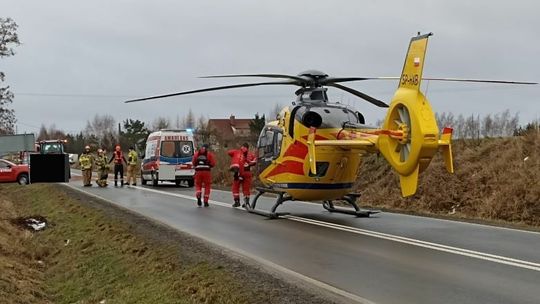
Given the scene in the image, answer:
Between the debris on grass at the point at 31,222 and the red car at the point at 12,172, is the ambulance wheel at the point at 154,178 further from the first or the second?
the debris on grass at the point at 31,222

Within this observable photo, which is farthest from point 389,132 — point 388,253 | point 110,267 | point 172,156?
point 172,156

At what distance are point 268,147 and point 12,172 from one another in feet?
82.3

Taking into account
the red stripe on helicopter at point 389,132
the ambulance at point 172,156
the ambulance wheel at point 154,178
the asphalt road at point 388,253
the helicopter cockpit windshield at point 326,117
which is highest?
the helicopter cockpit windshield at point 326,117

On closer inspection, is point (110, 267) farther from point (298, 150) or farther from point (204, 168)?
point (204, 168)

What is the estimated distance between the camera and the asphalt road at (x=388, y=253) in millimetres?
7211

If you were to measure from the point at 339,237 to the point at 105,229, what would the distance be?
6.08 meters

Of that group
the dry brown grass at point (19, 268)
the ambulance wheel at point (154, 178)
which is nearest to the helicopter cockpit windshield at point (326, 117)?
the dry brown grass at point (19, 268)

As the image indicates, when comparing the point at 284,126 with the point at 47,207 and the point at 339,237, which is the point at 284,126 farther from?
the point at 47,207

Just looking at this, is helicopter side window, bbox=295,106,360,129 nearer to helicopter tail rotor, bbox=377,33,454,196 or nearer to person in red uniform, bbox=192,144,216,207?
helicopter tail rotor, bbox=377,33,454,196

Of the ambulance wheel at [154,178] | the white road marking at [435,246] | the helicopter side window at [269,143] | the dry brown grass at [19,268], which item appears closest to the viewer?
the white road marking at [435,246]

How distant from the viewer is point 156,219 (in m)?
15.7

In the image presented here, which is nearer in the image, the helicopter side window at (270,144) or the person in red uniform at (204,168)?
the helicopter side window at (270,144)

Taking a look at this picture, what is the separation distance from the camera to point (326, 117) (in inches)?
561

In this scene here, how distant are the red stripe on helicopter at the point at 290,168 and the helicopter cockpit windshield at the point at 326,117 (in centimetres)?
107
